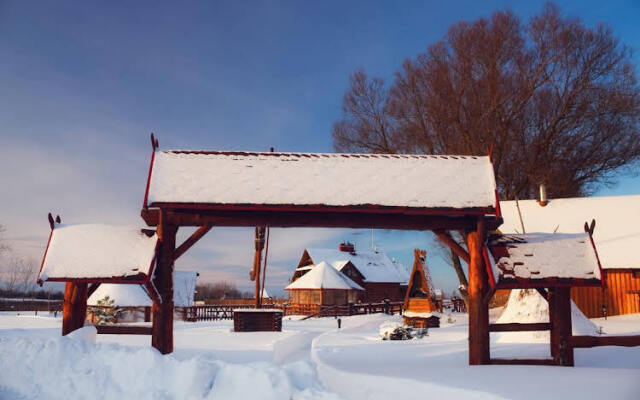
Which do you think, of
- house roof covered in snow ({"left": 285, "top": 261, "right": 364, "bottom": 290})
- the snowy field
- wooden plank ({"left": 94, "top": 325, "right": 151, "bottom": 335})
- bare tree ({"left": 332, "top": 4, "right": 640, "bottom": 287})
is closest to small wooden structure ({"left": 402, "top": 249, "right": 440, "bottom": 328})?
bare tree ({"left": 332, "top": 4, "right": 640, "bottom": 287})

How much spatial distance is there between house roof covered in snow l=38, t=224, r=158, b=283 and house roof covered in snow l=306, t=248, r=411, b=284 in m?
36.1

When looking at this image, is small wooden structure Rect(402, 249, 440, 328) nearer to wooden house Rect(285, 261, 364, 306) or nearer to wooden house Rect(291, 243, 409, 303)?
wooden house Rect(285, 261, 364, 306)

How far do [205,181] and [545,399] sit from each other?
25.3 feet

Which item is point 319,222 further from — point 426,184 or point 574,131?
point 574,131

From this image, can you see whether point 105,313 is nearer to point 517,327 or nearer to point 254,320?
point 254,320

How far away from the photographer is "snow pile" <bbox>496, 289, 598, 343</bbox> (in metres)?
16.1

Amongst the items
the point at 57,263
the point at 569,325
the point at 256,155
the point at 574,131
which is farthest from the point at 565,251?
the point at 574,131

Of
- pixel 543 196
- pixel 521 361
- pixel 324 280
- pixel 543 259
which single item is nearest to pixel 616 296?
pixel 543 196

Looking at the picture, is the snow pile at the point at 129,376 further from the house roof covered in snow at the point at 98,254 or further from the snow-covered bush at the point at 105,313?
the snow-covered bush at the point at 105,313

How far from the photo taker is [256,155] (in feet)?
40.6

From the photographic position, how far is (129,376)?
886 cm

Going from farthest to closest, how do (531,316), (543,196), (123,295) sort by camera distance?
(123,295) → (543,196) → (531,316)

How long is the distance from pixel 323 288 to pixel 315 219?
30.4 metres

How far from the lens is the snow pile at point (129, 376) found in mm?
8516
